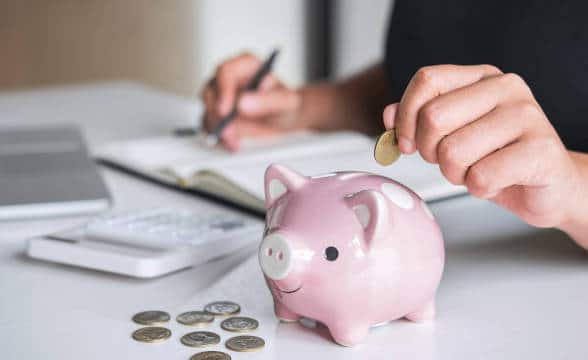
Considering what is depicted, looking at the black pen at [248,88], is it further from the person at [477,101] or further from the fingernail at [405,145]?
the fingernail at [405,145]

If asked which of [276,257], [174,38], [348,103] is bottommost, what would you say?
[174,38]

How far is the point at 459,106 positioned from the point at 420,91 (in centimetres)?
3

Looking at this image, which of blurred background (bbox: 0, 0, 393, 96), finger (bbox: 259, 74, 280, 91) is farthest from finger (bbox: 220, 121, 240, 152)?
blurred background (bbox: 0, 0, 393, 96)

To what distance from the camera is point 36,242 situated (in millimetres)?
757

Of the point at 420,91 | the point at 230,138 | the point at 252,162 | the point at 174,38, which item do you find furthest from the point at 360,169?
the point at 174,38

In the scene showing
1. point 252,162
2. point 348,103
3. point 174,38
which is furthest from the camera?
point 174,38

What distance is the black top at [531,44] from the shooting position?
90cm

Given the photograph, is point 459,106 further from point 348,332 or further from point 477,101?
point 348,332

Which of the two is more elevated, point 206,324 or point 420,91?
point 420,91

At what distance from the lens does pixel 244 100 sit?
1.19 metres

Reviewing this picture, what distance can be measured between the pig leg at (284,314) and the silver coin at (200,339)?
0.17ft

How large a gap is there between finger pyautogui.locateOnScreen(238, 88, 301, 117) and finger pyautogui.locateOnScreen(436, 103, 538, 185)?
2.09 ft

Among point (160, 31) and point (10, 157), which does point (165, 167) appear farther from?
point (160, 31)

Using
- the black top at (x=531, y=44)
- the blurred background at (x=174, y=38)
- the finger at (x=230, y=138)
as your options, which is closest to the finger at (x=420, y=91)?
the black top at (x=531, y=44)
